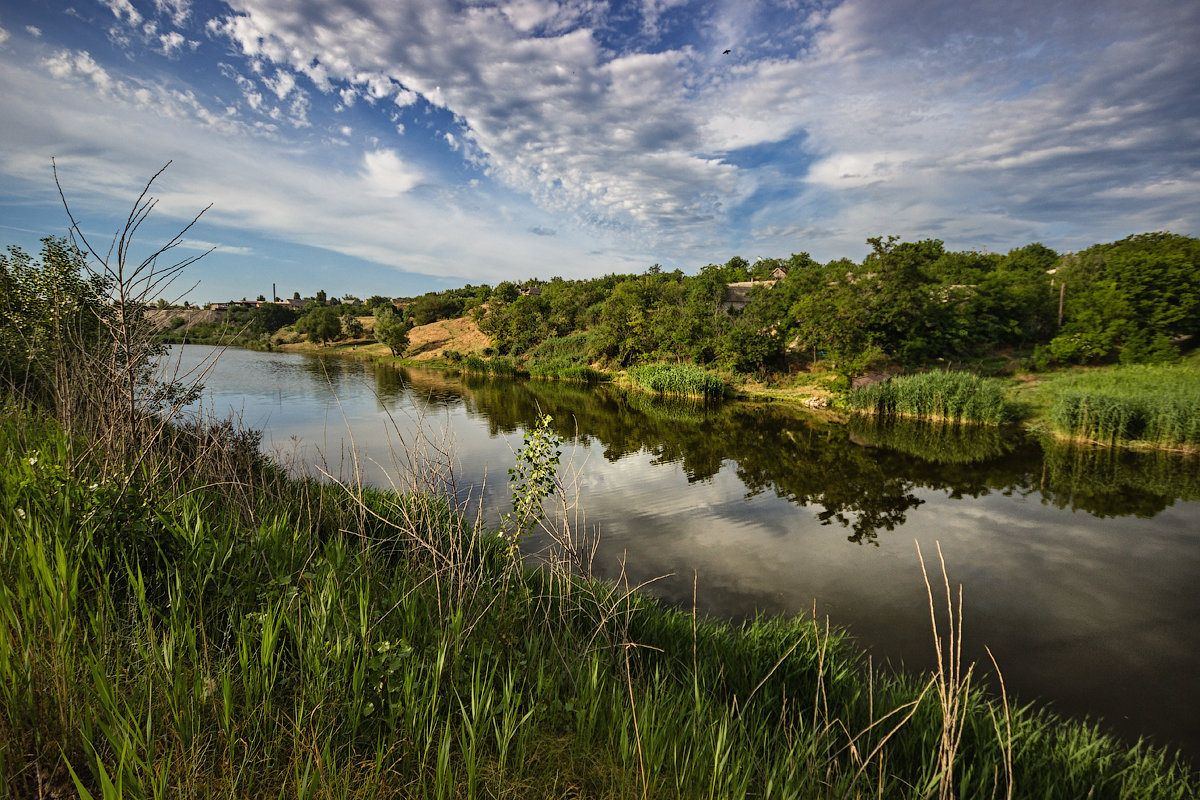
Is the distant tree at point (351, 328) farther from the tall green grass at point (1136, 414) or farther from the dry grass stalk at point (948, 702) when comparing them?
the dry grass stalk at point (948, 702)

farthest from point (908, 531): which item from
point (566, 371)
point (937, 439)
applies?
point (566, 371)

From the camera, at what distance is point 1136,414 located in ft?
49.8

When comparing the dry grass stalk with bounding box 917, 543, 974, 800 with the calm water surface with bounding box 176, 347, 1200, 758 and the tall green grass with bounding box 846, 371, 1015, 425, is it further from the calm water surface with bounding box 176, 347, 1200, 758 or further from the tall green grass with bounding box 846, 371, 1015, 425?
the tall green grass with bounding box 846, 371, 1015, 425

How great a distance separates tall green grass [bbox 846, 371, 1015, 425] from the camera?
1884 centimetres

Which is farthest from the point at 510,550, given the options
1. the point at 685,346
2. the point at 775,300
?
the point at 775,300

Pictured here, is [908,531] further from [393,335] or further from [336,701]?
[393,335]

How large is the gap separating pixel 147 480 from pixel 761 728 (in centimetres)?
506

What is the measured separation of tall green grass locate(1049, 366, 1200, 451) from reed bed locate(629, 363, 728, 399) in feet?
44.4

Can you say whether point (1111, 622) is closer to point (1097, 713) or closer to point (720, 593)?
point (1097, 713)

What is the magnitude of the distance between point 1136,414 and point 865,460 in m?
8.19

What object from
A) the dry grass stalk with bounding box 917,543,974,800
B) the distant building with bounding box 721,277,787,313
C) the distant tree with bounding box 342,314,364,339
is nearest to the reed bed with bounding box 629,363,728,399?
the distant building with bounding box 721,277,787,313

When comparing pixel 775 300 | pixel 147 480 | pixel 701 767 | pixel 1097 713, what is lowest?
pixel 1097 713

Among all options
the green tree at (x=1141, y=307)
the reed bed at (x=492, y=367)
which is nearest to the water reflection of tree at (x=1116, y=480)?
the green tree at (x=1141, y=307)

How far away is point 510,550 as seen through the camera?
4.23 metres
